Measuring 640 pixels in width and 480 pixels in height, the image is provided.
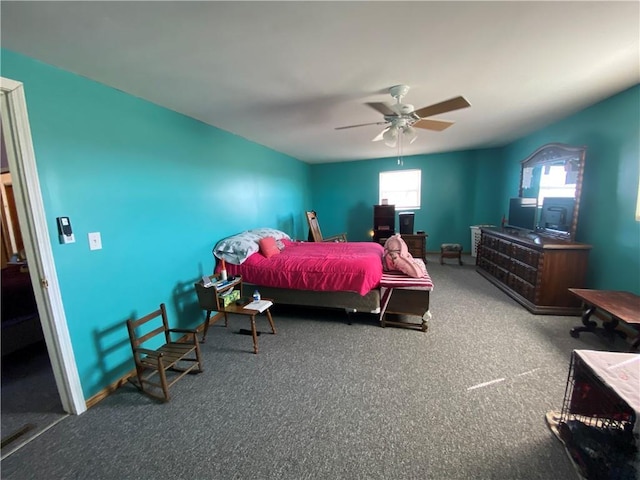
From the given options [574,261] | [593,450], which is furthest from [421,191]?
[593,450]

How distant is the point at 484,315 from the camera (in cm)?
295

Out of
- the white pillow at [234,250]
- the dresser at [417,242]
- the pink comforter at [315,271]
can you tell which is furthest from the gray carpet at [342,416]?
the dresser at [417,242]

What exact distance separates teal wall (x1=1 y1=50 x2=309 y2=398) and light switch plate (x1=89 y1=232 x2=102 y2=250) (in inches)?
1.2

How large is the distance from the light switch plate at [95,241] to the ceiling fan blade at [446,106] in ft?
9.31

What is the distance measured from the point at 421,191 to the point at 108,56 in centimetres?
572

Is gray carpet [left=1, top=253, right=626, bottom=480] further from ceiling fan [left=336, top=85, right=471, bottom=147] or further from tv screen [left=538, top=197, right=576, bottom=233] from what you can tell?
ceiling fan [left=336, top=85, right=471, bottom=147]

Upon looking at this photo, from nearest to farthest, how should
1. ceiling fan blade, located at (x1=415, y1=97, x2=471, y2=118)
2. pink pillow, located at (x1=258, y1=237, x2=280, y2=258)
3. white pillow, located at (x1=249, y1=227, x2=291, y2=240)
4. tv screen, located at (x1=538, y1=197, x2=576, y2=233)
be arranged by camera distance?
ceiling fan blade, located at (x1=415, y1=97, x2=471, y2=118)
tv screen, located at (x1=538, y1=197, x2=576, y2=233)
pink pillow, located at (x1=258, y1=237, x2=280, y2=258)
white pillow, located at (x1=249, y1=227, x2=291, y2=240)

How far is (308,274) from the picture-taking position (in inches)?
114

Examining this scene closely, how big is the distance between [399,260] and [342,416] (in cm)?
183

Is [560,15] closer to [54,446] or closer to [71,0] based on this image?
[71,0]

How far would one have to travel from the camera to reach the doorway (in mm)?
1477

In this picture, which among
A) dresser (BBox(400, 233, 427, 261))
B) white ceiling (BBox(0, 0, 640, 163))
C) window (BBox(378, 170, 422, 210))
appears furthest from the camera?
window (BBox(378, 170, 422, 210))

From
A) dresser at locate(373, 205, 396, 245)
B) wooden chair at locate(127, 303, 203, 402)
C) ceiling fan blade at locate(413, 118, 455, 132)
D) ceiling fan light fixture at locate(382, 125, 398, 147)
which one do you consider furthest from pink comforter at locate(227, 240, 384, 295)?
dresser at locate(373, 205, 396, 245)

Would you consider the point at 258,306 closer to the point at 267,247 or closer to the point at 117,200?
the point at 267,247
